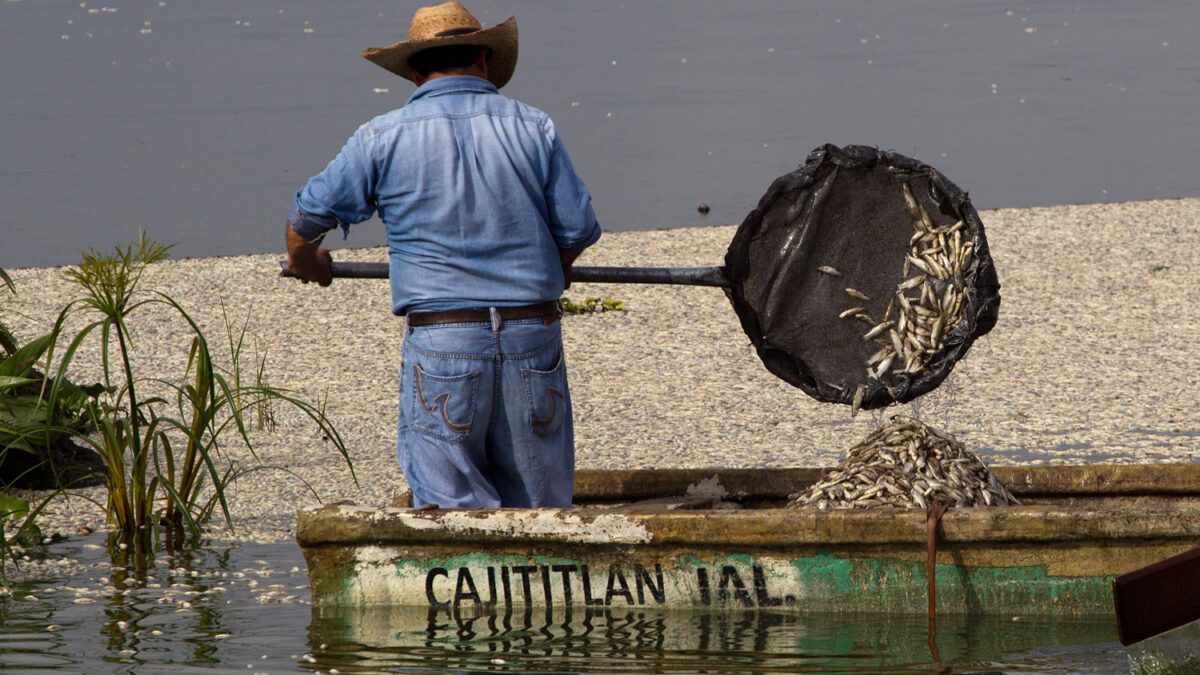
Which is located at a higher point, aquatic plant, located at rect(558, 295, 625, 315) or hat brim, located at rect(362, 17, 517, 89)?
hat brim, located at rect(362, 17, 517, 89)

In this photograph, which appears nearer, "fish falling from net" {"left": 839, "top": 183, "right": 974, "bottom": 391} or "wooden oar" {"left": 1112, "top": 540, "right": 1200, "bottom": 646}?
"wooden oar" {"left": 1112, "top": 540, "right": 1200, "bottom": 646}

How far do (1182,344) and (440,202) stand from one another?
6935mm

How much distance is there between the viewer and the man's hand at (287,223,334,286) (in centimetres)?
537

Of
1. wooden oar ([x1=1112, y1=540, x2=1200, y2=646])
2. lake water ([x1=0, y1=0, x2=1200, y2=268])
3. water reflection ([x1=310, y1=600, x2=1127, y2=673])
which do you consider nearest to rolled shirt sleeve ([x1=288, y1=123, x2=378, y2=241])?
water reflection ([x1=310, y1=600, x2=1127, y2=673])

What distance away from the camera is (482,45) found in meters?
5.37

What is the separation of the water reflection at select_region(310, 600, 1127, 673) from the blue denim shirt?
1167 mm

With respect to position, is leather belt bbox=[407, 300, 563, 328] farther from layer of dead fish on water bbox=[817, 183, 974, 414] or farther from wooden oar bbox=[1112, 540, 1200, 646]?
wooden oar bbox=[1112, 540, 1200, 646]

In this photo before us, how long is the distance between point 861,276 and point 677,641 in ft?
5.65

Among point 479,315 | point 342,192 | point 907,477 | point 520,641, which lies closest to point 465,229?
point 479,315

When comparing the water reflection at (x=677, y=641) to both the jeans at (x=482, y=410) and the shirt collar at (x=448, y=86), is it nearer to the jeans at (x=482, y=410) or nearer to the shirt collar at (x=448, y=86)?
the jeans at (x=482, y=410)

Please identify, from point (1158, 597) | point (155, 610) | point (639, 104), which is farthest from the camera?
point (639, 104)

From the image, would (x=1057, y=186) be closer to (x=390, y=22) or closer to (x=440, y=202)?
(x=440, y=202)

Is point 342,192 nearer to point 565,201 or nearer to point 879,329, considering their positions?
point 565,201

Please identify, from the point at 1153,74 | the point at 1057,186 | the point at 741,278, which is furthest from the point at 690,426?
the point at 1153,74
